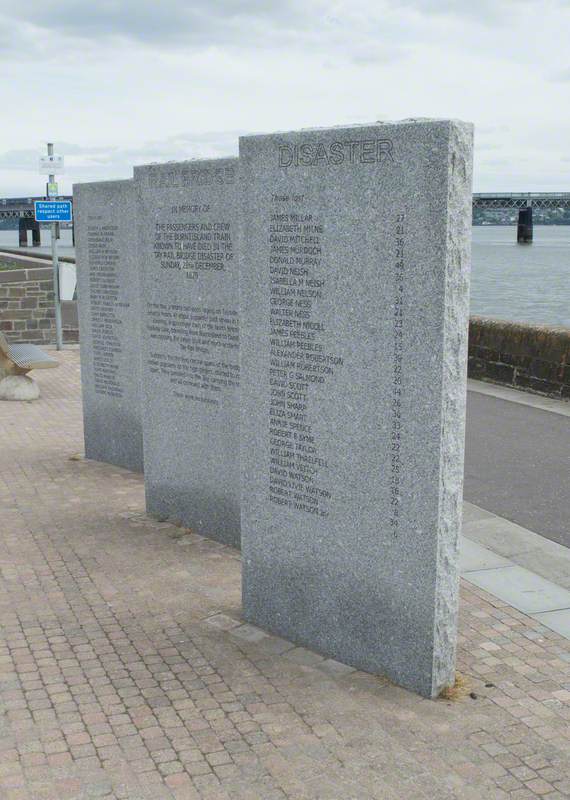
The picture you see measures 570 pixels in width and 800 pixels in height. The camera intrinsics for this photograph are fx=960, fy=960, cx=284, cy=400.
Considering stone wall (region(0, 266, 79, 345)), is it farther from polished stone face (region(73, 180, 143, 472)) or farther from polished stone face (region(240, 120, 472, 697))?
polished stone face (region(240, 120, 472, 697))

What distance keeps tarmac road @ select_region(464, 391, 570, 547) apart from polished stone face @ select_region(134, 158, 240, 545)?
233 centimetres

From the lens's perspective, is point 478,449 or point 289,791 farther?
point 478,449

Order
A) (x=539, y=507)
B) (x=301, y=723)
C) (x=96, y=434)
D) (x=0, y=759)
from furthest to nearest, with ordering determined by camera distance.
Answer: (x=96, y=434)
(x=539, y=507)
(x=301, y=723)
(x=0, y=759)

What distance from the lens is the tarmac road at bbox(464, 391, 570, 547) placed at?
298 inches

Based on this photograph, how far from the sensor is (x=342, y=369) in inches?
185

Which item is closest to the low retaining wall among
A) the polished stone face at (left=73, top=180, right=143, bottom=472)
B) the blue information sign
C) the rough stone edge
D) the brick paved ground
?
the polished stone face at (left=73, top=180, right=143, bottom=472)

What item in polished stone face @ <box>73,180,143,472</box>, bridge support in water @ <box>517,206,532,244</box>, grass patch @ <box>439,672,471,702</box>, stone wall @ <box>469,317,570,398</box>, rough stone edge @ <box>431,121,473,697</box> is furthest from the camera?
bridge support in water @ <box>517,206,532,244</box>

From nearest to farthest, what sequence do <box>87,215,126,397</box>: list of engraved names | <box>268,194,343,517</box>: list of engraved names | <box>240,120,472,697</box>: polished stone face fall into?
<box>240,120,472,697</box>: polished stone face → <box>268,194,343,517</box>: list of engraved names → <box>87,215,126,397</box>: list of engraved names

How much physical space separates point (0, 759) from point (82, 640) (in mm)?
1223

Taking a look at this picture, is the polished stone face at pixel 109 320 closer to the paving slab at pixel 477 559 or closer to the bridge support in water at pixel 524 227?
the paving slab at pixel 477 559

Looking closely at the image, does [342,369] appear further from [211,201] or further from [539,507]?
[539,507]

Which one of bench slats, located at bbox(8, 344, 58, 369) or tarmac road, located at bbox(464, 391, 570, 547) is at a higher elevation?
bench slats, located at bbox(8, 344, 58, 369)

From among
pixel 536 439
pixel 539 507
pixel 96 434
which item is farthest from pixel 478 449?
pixel 96 434

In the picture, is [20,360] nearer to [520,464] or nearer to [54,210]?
[54,210]
